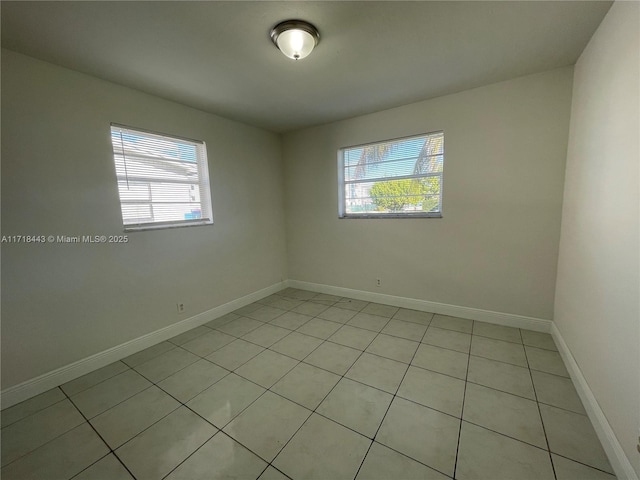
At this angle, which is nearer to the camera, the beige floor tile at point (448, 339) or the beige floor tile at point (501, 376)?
the beige floor tile at point (501, 376)

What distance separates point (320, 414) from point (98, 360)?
2.08 m

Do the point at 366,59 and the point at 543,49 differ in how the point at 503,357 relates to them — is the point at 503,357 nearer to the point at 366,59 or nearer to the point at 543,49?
the point at 543,49

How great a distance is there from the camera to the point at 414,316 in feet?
10.2

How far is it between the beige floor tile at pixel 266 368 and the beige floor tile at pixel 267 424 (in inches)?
8.1

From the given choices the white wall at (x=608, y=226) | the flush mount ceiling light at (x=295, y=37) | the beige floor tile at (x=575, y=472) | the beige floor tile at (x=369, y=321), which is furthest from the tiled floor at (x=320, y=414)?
the flush mount ceiling light at (x=295, y=37)

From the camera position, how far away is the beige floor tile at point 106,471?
1.32m

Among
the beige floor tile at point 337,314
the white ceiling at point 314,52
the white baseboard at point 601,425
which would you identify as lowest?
the beige floor tile at point 337,314

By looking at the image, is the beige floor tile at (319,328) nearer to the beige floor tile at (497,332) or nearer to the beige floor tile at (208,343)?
the beige floor tile at (208,343)

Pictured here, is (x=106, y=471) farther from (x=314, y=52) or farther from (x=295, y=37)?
(x=314, y=52)

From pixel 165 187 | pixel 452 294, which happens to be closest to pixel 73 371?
pixel 165 187

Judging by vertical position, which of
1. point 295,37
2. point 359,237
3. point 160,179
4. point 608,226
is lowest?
point 359,237

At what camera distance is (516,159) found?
8.31ft

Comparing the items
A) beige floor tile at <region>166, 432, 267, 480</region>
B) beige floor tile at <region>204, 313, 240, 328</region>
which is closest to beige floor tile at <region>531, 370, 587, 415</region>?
beige floor tile at <region>166, 432, 267, 480</region>

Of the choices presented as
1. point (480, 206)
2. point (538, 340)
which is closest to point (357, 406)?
point (538, 340)
